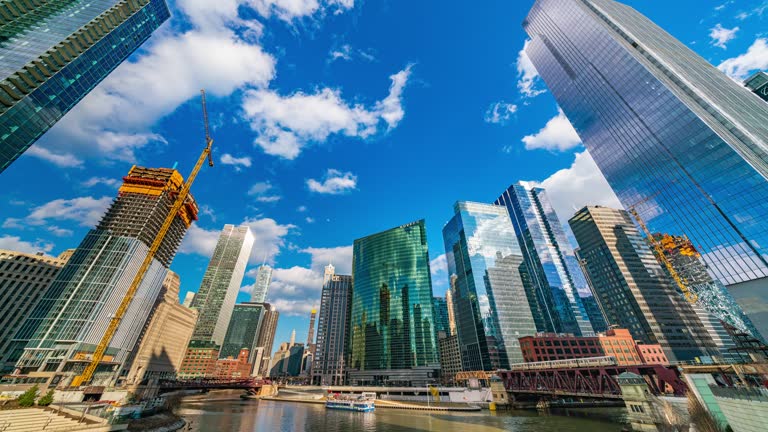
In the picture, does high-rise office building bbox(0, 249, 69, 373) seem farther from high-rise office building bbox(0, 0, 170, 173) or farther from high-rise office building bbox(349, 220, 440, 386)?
high-rise office building bbox(349, 220, 440, 386)

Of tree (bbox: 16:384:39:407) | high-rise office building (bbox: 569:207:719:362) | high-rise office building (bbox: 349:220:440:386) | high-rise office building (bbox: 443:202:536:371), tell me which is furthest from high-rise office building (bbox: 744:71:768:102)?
tree (bbox: 16:384:39:407)

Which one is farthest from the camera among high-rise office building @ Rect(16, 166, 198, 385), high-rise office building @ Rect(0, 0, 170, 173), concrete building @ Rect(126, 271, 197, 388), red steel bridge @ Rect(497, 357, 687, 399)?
concrete building @ Rect(126, 271, 197, 388)

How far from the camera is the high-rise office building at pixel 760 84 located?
76688 millimetres

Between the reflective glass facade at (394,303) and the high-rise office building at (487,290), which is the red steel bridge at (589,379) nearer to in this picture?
the high-rise office building at (487,290)

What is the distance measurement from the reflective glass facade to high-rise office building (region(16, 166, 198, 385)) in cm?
10601

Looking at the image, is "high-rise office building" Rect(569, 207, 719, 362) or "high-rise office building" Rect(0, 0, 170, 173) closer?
"high-rise office building" Rect(0, 0, 170, 173)

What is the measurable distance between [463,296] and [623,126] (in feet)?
390

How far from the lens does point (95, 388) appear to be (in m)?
69.4

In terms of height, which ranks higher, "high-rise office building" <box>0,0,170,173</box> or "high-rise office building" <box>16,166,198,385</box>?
"high-rise office building" <box>0,0,170,173</box>

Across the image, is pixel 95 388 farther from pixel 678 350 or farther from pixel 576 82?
pixel 678 350

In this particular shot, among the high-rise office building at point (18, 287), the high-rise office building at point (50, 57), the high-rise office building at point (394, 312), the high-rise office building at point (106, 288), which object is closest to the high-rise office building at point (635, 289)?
the high-rise office building at point (394, 312)

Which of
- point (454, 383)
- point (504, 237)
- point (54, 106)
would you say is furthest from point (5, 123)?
point (504, 237)

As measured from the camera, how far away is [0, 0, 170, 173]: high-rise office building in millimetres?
57406

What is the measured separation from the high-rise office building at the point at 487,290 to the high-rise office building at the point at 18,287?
Result: 6746 inches
